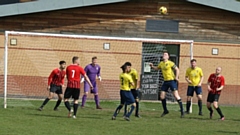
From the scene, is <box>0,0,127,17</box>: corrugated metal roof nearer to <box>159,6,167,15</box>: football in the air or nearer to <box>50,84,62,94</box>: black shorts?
<box>159,6,167,15</box>: football in the air

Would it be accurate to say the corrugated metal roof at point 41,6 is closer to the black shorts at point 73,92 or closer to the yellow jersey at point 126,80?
the black shorts at point 73,92

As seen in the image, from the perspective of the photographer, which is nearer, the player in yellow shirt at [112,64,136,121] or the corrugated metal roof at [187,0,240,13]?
the player in yellow shirt at [112,64,136,121]

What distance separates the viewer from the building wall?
2508cm

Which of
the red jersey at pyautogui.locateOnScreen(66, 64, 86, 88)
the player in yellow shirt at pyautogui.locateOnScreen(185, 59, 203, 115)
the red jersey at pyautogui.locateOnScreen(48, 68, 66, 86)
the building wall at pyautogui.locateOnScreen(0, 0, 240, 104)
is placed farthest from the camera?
the building wall at pyautogui.locateOnScreen(0, 0, 240, 104)

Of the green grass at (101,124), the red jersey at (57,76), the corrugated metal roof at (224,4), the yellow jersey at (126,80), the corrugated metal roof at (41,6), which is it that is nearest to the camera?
the green grass at (101,124)

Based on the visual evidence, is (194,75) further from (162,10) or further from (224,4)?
(224,4)

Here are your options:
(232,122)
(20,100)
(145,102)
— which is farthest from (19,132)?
(145,102)

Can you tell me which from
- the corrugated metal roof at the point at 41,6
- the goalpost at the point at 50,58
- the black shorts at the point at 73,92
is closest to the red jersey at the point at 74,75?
the black shorts at the point at 73,92

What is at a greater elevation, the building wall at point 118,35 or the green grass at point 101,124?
the building wall at point 118,35

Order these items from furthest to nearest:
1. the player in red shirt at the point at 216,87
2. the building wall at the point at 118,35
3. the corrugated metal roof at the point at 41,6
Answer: the building wall at the point at 118,35
the corrugated metal roof at the point at 41,6
the player in red shirt at the point at 216,87

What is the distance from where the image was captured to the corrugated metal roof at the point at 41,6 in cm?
2461

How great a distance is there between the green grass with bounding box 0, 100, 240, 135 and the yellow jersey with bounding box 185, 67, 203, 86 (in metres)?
1.52

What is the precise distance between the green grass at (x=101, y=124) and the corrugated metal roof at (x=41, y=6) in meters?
7.13

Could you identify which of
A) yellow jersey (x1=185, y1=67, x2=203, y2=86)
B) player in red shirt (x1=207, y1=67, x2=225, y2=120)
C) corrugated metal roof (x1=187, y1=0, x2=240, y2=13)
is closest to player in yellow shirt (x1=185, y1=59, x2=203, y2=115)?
yellow jersey (x1=185, y1=67, x2=203, y2=86)
